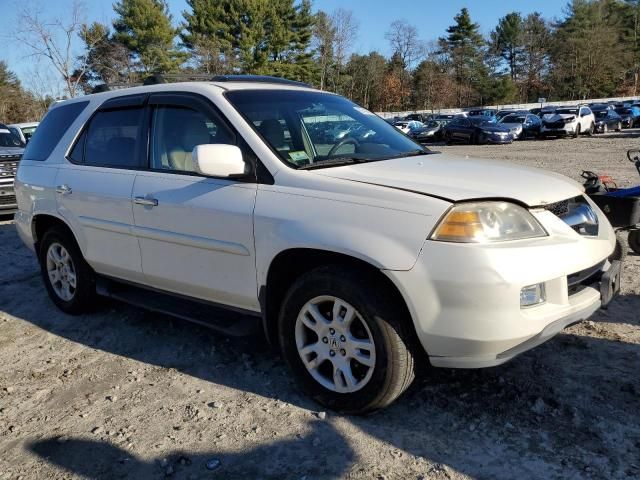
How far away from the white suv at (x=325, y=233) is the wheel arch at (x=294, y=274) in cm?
1

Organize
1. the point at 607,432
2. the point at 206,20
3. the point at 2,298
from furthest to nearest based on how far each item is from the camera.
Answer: the point at 206,20 < the point at 2,298 < the point at 607,432

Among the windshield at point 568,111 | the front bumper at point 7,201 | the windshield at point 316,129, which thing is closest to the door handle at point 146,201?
the windshield at point 316,129

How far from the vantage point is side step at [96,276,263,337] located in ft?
11.4

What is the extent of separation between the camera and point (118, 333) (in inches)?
176

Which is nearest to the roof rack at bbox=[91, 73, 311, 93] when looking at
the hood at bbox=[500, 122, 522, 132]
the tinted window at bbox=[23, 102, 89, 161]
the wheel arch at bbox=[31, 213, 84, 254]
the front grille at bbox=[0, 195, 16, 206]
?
the tinted window at bbox=[23, 102, 89, 161]

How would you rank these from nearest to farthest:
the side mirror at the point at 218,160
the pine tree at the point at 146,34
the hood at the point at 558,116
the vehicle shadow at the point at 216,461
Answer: the vehicle shadow at the point at 216,461 < the side mirror at the point at 218,160 < the hood at the point at 558,116 < the pine tree at the point at 146,34

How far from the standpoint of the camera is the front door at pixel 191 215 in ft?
10.7

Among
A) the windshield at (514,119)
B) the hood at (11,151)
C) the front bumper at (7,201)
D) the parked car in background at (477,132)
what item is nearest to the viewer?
the front bumper at (7,201)

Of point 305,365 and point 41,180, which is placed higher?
point 41,180

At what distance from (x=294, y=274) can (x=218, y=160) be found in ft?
2.51

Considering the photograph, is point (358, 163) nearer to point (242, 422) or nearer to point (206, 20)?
point (242, 422)

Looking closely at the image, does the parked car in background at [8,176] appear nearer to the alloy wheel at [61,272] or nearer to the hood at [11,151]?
the hood at [11,151]

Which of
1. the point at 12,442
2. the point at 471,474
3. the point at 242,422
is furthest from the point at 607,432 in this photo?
the point at 12,442

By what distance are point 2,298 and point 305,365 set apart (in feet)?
12.6
